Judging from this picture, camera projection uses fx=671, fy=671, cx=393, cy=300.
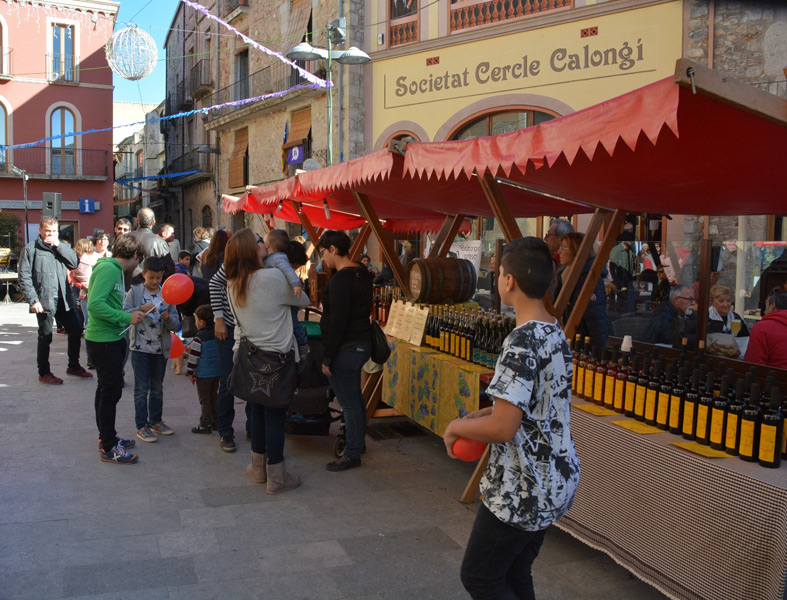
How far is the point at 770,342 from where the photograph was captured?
3.99m

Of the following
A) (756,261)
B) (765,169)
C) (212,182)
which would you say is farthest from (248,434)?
(212,182)

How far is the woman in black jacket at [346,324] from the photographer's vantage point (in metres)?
4.61

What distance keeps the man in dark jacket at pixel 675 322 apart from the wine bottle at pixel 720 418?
7.30 feet

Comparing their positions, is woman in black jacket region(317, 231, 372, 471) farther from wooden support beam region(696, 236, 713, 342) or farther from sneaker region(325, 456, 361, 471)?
wooden support beam region(696, 236, 713, 342)

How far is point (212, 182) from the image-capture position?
25984 millimetres

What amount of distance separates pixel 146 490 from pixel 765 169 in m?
4.03

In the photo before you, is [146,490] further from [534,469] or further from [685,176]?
[685,176]

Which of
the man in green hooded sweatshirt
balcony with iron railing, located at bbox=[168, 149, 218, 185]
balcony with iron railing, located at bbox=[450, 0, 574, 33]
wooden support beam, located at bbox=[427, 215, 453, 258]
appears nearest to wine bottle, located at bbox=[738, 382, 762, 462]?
wooden support beam, located at bbox=[427, 215, 453, 258]

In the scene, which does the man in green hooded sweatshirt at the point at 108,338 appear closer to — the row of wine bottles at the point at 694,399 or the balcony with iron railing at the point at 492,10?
the row of wine bottles at the point at 694,399

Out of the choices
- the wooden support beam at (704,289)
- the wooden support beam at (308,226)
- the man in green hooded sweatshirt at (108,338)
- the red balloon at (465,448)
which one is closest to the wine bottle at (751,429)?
the red balloon at (465,448)

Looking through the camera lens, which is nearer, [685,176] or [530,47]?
[685,176]

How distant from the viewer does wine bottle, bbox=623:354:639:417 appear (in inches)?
137

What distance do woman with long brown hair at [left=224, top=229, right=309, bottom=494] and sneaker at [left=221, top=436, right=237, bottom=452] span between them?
37.0 inches

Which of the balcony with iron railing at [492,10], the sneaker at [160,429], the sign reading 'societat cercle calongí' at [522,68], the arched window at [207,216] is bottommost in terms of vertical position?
the sneaker at [160,429]
